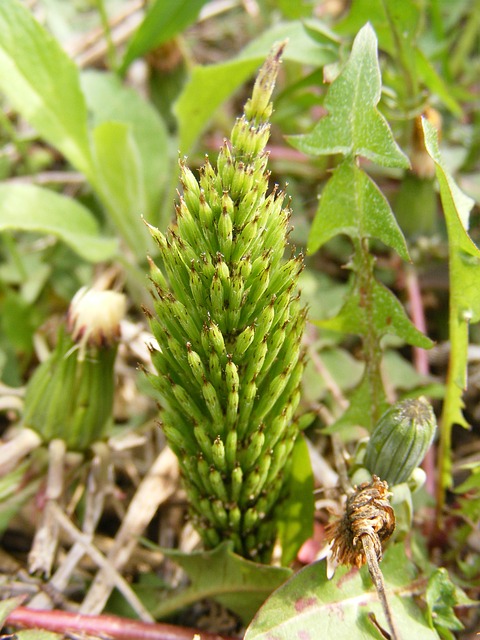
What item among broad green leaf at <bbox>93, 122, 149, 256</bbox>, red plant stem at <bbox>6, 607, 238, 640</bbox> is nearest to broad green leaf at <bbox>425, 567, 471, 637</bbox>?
red plant stem at <bbox>6, 607, 238, 640</bbox>

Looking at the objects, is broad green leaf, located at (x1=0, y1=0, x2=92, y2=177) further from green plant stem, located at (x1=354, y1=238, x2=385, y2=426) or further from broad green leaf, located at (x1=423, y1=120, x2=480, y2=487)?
broad green leaf, located at (x1=423, y1=120, x2=480, y2=487)

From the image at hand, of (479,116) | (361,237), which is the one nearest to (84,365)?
(361,237)

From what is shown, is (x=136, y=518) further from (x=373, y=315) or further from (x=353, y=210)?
(x=353, y=210)

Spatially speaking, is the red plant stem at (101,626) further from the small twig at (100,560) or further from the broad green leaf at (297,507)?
the broad green leaf at (297,507)

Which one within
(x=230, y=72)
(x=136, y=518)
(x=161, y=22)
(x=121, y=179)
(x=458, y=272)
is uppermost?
(x=161, y=22)

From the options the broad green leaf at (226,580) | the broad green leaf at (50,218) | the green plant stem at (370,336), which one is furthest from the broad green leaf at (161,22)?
the broad green leaf at (226,580)

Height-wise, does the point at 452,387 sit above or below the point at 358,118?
below

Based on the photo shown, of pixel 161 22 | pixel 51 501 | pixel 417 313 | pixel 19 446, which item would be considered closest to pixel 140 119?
pixel 161 22
